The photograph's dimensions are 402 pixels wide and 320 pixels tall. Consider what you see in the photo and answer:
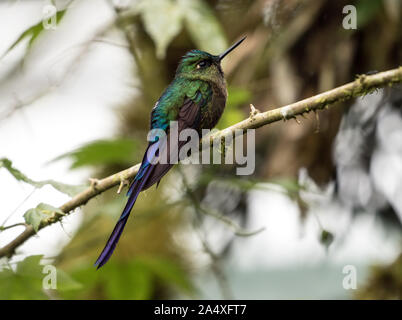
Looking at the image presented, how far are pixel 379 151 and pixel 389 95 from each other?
30 centimetres

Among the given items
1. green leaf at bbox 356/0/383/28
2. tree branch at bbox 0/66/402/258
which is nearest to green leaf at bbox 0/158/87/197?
tree branch at bbox 0/66/402/258

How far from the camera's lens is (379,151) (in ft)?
10.1

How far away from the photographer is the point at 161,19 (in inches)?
71.8

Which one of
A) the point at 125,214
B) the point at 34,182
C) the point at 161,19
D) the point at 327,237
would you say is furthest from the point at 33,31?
the point at 327,237

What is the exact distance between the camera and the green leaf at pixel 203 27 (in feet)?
6.29

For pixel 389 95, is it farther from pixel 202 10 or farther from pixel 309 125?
pixel 202 10

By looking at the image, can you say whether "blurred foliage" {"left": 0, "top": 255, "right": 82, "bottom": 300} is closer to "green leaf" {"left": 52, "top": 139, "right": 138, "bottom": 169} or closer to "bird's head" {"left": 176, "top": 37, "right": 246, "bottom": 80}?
"green leaf" {"left": 52, "top": 139, "right": 138, "bottom": 169}

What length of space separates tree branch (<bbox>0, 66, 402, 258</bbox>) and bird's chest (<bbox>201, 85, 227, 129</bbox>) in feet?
0.91

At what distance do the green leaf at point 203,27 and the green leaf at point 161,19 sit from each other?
5 centimetres

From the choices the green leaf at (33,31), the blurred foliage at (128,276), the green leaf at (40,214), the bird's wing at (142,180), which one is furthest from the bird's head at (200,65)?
the blurred foliage at (128,276)

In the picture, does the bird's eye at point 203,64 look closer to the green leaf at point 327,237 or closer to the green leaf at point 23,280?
the green leaf at point 327,237

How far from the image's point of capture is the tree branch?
1201 millimetres

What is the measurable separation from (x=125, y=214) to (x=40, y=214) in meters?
0.24

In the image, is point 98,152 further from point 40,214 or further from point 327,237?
point 327,237
